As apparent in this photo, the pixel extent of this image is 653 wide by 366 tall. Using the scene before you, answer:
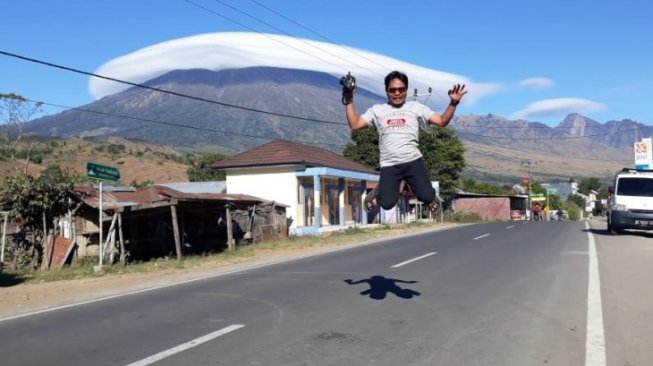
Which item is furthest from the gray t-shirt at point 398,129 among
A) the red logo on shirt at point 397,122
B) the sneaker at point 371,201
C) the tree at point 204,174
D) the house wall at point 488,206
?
the house wall at point 488,206

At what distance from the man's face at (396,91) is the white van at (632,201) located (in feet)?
55.2

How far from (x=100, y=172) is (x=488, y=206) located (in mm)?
60537

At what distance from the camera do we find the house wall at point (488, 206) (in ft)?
229

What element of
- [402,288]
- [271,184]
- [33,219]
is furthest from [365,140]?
[402,288]

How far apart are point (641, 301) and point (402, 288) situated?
11.3 ft

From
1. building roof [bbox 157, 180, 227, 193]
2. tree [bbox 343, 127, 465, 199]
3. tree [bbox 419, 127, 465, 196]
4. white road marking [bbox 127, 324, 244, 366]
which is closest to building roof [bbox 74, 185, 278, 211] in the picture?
white road marking [bbox 127, 324, 244, 366]

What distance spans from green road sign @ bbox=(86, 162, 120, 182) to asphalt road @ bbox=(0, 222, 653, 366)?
178 inches

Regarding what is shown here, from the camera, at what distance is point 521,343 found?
645cm

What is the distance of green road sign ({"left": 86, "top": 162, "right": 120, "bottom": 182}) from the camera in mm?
15320

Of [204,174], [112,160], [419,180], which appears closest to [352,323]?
[419,180]

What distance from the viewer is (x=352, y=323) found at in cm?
749

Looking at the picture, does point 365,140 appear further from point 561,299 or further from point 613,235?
point 561,299

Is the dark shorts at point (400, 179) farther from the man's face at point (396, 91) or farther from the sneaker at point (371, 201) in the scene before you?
the man's face at point (396, 91)

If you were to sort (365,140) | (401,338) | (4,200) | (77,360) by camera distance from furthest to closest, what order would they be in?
1. (365,140)
2. (4,200)
3. (401,338)
4. (77,360)
